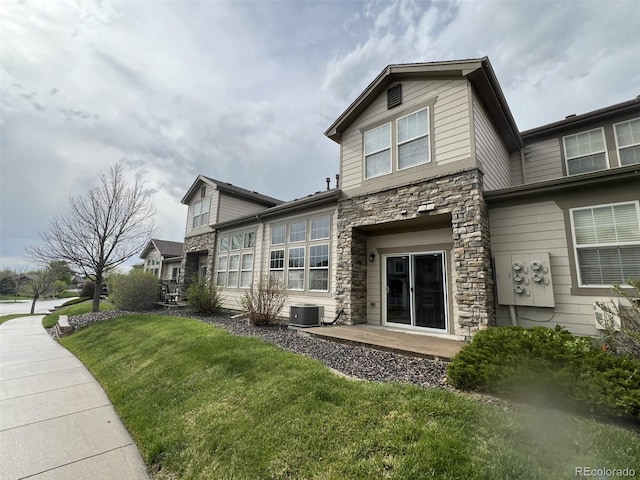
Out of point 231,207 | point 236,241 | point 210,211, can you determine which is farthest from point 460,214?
point 210,211

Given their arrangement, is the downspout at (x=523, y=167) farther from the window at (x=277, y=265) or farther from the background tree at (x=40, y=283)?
the background tree at (x=40, y=283)

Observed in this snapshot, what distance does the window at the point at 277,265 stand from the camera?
10602mm

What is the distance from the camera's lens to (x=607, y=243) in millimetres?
5160

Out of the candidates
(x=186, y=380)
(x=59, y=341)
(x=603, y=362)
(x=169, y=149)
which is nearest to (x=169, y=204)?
(x=169, y=149)

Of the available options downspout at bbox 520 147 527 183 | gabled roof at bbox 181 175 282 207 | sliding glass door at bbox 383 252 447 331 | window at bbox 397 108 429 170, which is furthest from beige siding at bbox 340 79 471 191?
gabled roof at bbox 181 175 282 207

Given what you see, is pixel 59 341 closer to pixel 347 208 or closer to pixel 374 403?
pixel 347 208

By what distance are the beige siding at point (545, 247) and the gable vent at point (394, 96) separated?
13.2ft

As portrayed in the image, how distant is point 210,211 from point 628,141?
16774mm

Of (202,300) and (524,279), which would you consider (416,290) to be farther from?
(202,300)

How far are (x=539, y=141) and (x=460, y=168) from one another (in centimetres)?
499

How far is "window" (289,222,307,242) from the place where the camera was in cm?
1006

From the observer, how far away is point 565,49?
858cm

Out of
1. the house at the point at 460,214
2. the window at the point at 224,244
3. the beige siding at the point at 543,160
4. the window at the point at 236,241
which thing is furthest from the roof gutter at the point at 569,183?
the window at the point at 224,244

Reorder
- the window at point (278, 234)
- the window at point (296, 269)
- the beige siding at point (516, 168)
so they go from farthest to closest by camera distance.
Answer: the window at point (278, 234), the window at point (296, 269), the beige siding at point (516, 168)
